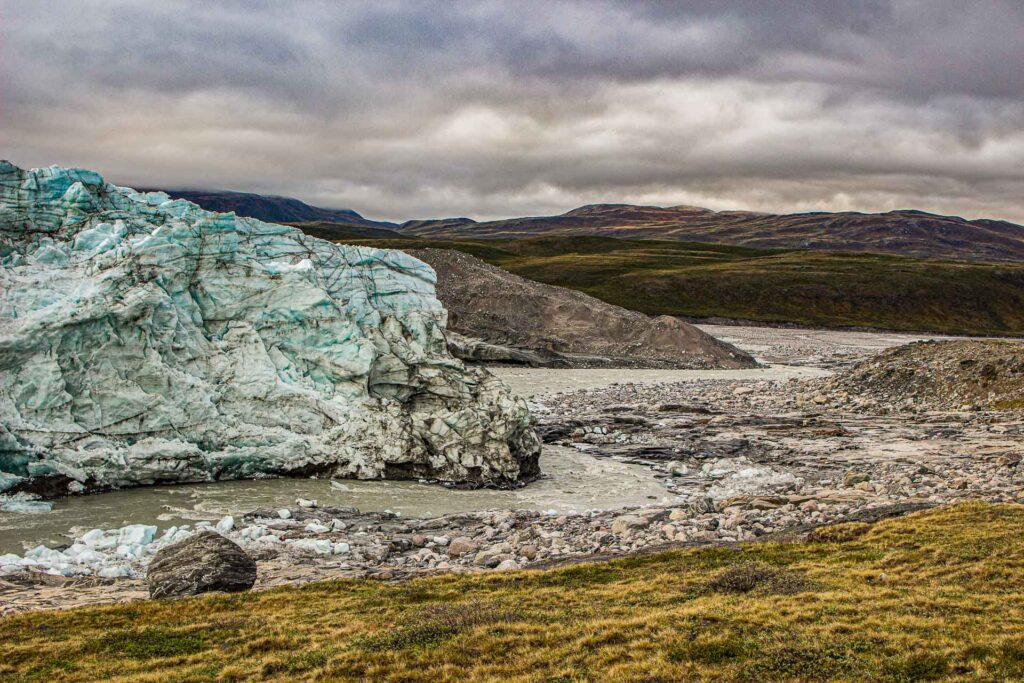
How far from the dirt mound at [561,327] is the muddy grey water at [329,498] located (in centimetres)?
4479

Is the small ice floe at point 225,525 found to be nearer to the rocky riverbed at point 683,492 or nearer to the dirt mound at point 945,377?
the rocky riverbed at point 683,492

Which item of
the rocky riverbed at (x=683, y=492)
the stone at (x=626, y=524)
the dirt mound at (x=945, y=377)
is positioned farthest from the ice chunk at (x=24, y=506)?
the dirt mound at (x=945, y=377)

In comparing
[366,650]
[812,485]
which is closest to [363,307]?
[812,485]

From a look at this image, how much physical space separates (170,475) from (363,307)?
11629 millimetres

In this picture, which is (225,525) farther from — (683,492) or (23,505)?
(683,492)

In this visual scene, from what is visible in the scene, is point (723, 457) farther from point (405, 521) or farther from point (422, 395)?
point (405, 521)

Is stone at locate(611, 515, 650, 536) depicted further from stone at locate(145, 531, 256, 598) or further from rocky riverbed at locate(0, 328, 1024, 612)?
stone at locate(145, 531, 256, 598)

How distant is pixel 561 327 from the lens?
8731 centimetres

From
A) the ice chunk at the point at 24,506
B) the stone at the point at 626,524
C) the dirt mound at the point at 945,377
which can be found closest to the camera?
the stone at the point at 626,524

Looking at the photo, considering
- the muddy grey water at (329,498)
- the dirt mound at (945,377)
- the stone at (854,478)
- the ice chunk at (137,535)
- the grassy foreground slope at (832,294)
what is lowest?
the muddy grey water at (329,498)

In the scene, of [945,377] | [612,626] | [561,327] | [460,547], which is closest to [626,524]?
[460,547]

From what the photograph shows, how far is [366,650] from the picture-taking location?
14.3 meters

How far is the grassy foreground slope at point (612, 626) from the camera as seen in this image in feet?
42.0

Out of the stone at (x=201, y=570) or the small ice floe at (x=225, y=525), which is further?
the small ice floe at (x=225, y=525)
